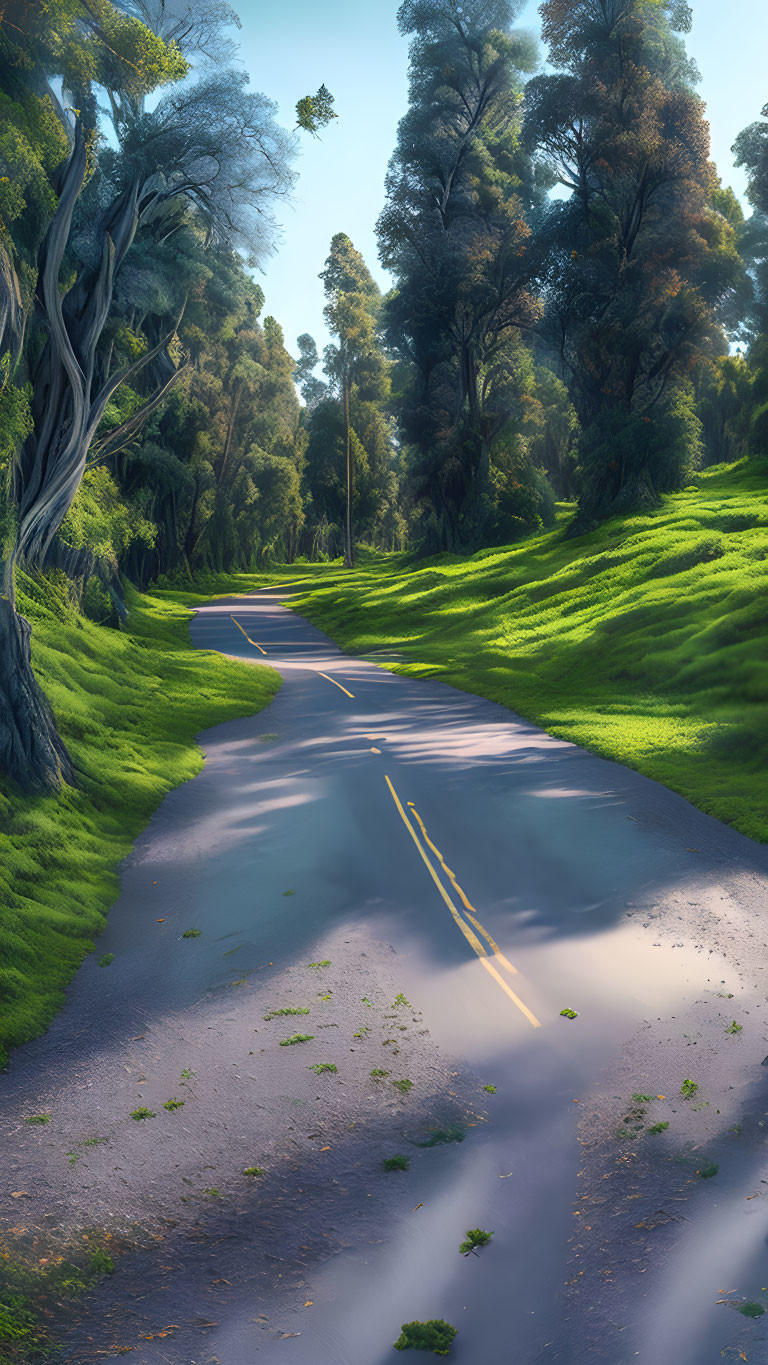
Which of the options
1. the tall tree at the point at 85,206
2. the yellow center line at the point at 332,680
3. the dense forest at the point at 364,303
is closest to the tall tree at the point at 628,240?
the dense forest at the point at 364,303

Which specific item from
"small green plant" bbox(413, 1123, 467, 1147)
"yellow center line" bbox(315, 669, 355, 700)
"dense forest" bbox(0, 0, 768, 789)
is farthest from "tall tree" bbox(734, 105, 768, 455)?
"small green plant" bbox(413, 1123, 467, 1147)

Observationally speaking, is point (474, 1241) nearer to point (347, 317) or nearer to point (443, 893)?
point (443, 893)

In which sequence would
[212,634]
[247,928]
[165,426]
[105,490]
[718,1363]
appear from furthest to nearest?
[165,426], [212,634], [105,490], [247,928], [718,1363]

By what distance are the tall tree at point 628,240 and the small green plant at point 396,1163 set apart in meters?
36.2

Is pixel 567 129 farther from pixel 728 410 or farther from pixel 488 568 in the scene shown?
pixel 728 410

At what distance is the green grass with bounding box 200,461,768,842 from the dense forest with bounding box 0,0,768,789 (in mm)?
4824

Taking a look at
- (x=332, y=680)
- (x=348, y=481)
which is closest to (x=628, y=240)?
(x=332, y=680)

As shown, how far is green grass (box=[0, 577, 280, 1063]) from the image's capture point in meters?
9.27

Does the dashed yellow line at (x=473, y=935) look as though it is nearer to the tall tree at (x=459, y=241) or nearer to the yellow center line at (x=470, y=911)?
the yellow center line at (x=470, y=911)

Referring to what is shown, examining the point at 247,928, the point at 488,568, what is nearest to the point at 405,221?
the point at 488,568

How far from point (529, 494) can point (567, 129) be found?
1751 centimetres

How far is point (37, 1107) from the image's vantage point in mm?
7098

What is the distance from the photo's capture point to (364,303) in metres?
81.8

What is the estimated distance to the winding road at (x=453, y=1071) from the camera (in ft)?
16.9
